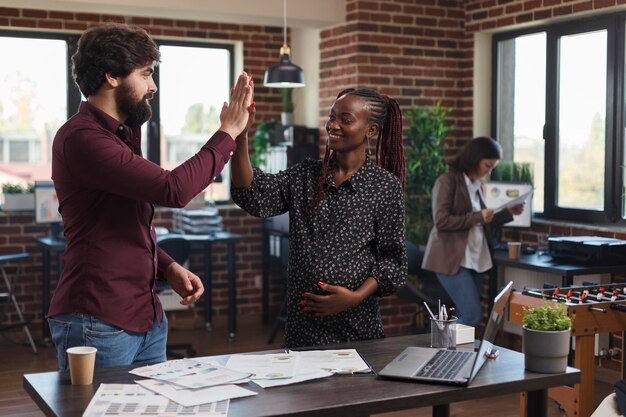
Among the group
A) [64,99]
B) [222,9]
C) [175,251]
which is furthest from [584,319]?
[64,99]

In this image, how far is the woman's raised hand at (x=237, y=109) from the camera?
2.32 metres

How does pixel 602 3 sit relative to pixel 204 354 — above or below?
above

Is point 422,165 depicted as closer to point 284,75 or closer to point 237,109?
point 284,75

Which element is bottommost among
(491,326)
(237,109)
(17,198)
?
(491,326)

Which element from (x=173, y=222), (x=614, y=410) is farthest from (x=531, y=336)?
(x=173, y=222)

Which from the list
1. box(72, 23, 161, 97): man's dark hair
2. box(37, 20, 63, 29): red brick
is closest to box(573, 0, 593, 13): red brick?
box(37, 20, 63, 29): red brick

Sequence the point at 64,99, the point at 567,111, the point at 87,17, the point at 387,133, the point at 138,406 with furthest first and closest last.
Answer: the point at 64,99
the point at 87,17
the point at 567,111
the point at 387,133
the point at 138,406

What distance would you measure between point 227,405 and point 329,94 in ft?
15.5

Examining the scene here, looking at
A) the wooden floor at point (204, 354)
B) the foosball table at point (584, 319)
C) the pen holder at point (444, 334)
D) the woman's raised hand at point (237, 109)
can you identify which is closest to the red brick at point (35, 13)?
the wooden floor at point (204, 354)

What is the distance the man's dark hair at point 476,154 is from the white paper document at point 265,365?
9.75ft

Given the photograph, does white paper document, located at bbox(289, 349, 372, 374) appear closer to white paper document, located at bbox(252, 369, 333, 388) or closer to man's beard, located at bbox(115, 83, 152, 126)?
white paper document, located at bbox(252, 369, 333, 388)

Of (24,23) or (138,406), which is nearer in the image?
(138,406)

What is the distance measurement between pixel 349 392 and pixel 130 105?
0.98 m

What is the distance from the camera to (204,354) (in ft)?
19.5
